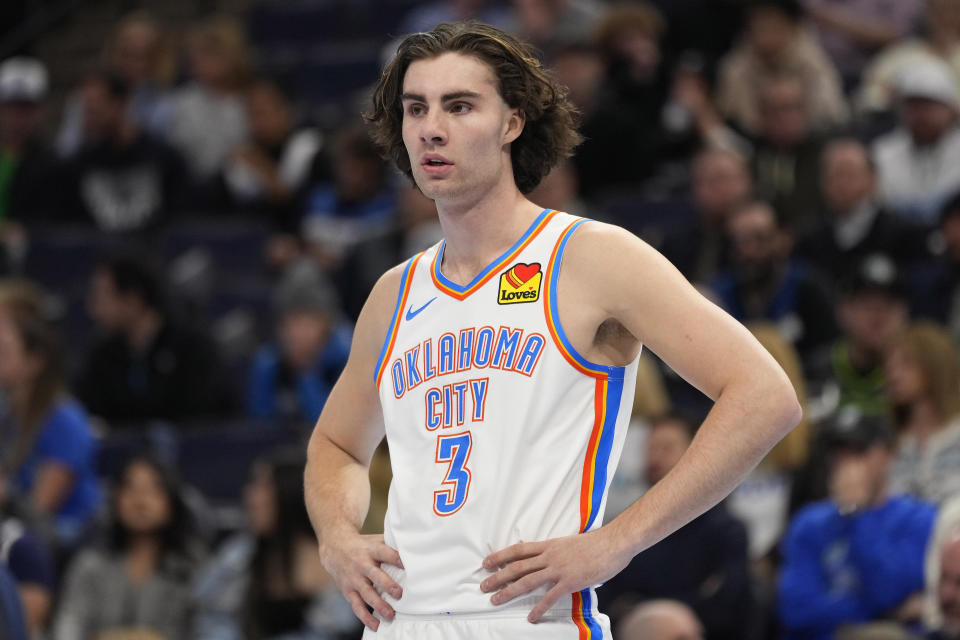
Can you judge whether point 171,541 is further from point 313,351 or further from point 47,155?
point 47,155

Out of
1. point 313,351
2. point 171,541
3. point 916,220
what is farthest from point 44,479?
point 916,220

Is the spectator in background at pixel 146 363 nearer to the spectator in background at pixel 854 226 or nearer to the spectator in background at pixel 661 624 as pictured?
the spectator in background at pixel 854 226

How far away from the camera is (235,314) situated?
10.3 metres

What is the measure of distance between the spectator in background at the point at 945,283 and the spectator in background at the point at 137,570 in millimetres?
4116

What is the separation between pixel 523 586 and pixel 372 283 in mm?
6510

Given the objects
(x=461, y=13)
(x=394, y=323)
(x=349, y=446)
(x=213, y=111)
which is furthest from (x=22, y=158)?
(x=394, y=323)

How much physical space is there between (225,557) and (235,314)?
3.22 metres

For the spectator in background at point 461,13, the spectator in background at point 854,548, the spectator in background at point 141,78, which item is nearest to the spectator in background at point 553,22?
the spectator in background at point 461,13

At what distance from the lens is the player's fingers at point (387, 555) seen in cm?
328

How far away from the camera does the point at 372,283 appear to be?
9.48 metres

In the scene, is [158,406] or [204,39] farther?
[204,39]

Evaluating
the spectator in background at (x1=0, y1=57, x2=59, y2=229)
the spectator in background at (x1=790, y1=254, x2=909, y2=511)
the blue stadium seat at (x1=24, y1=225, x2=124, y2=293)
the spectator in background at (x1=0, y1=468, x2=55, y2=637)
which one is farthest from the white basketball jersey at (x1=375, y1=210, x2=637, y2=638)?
the spectator in background at (x1=0, y1=57, x2=59, y2=229)

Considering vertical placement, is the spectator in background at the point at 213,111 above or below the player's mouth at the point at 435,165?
above

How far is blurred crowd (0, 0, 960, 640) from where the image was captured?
22.3ft
